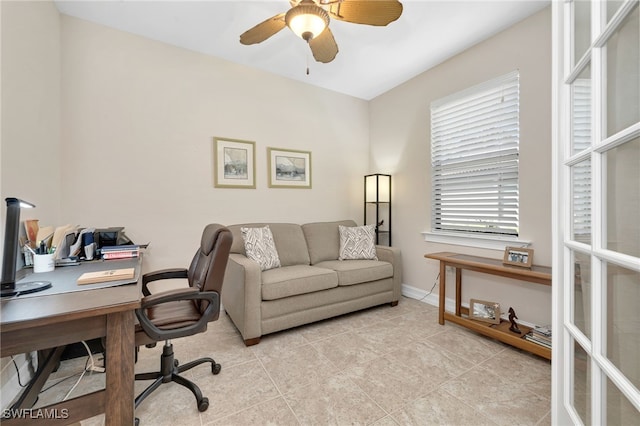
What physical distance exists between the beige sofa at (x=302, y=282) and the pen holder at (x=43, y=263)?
1.17 m

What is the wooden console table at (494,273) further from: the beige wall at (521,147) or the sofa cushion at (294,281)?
the sofa cushion at (294,281)

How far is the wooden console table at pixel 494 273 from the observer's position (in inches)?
76.9

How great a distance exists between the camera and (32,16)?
6.03 ft

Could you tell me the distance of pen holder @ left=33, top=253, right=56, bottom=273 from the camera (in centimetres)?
158

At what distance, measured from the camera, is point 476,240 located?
273 centimetres

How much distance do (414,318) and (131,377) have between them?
8.01 feet

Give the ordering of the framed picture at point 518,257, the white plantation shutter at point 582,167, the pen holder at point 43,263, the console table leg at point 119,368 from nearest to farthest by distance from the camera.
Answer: the white plantation shutter at point 582,167
the console table leg at point 119,368
the pen holder at point 43,263
the framed picture at point 518,257

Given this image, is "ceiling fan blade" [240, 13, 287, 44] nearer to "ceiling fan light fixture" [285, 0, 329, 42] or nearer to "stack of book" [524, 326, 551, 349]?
"ceiling fan light fixture" [285, 0, 329, 42]

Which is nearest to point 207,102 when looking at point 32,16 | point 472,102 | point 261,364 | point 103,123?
point 103,123

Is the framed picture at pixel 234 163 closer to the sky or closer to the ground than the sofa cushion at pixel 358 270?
closer to the sky

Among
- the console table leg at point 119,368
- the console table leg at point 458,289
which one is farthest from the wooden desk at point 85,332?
the console table leg at point 458,289

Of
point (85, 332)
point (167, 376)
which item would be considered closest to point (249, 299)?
point (167, 376)

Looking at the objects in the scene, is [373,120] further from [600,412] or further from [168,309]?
[600,412]

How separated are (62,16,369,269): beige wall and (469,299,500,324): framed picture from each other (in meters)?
2.09
